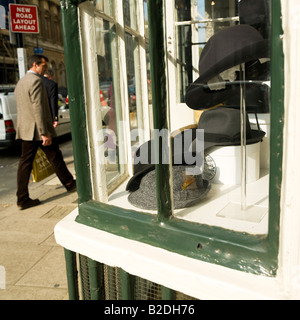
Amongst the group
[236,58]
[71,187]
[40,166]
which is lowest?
[71,187]

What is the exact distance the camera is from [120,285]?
4.55ft

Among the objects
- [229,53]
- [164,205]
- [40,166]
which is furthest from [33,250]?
[229,53]

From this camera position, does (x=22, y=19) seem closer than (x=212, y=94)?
No

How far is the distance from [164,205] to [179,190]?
352 millimetres

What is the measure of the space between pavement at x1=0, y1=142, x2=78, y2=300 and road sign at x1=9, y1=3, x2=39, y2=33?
3.63 m

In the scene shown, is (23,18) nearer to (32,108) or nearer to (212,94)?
(32,108)

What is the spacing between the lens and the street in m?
5.40

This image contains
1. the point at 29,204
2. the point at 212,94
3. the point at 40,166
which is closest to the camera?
the point at 212,94

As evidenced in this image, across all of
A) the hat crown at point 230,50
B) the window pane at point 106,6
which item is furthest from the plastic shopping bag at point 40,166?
the hat crown at point 230,50

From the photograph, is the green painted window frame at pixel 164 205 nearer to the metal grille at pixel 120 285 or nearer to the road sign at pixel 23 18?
the metal grille at pixel 120 285

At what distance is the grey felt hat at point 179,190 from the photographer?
1.49 metres

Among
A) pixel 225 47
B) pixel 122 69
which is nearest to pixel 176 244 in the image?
pixel 225 47

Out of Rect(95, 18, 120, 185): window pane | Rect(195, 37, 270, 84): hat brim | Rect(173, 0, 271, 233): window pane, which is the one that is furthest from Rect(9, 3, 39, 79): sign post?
Rect(195, 37, 270, 84): hat brim

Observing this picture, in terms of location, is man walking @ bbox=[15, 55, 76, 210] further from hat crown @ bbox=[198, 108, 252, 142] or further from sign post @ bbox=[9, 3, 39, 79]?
hat crown @ bbox=[198, 108, 252, 142]
